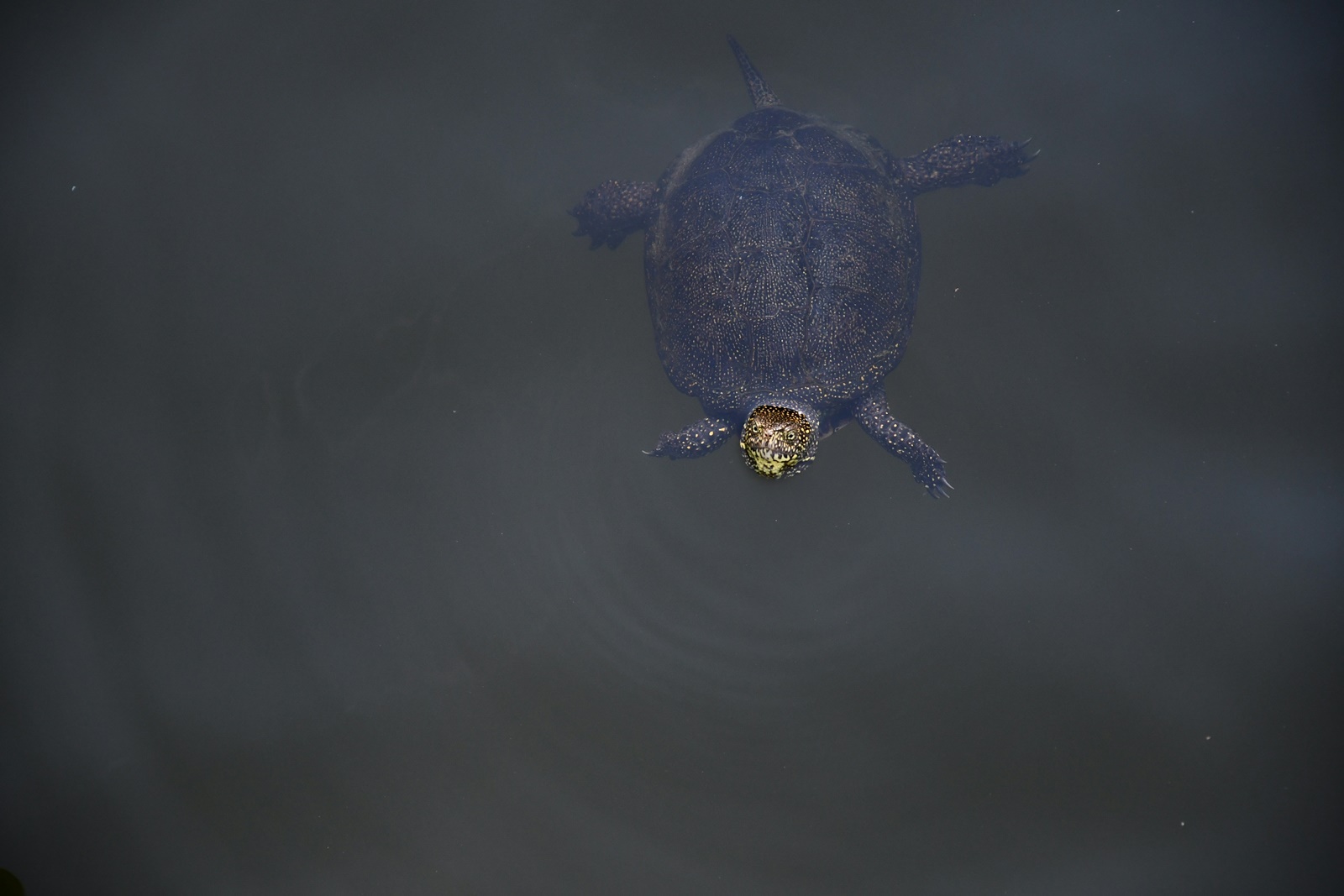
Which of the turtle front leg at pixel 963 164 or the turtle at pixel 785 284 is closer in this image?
the turtle at pixel 785 284

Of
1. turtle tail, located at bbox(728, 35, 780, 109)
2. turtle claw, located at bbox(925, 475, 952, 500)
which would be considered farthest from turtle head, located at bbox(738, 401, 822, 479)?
turtle tail, located at bbox(728, 35, 780, 109)

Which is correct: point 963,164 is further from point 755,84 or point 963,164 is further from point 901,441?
point 901,441

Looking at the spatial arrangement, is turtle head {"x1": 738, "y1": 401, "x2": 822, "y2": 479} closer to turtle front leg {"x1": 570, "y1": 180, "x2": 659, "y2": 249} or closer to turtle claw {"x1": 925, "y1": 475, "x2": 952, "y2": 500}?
turtle claw {"x1": 925, "y1": 475, "x2": 952, "y2": 500}

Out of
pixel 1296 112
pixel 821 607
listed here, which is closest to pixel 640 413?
pixel 821 607

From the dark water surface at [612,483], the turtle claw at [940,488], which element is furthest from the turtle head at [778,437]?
the turtle claw at [940,488]

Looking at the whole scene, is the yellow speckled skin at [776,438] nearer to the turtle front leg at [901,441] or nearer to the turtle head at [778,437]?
the turtle head at [778,437]

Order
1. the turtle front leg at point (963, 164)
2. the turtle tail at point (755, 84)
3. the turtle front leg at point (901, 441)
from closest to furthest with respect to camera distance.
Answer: the turtle front leg at point (901, 441)
the turtle front leg at point (963, 164)
the turtle tail at point (755, 84)

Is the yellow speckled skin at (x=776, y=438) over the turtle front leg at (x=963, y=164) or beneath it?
beneath
